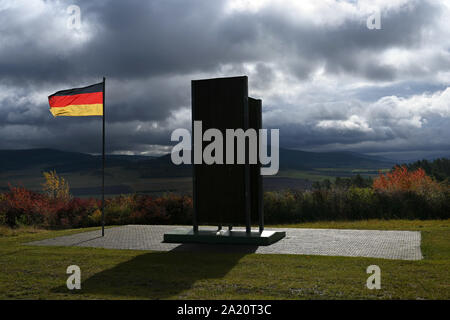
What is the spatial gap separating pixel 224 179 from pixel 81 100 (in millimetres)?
5006

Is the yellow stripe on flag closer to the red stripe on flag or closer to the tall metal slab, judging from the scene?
the red stripe on flag

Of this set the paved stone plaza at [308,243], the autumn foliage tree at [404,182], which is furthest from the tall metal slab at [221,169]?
the autumn foliage tree at [404,182]

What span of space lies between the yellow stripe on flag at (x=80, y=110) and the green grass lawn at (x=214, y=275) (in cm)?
431

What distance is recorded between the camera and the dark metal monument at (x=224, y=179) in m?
10.0

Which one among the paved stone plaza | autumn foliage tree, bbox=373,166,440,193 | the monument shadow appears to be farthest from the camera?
autumn foliage tree, bbox=373,166,440,193

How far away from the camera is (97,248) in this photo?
31.6 ft

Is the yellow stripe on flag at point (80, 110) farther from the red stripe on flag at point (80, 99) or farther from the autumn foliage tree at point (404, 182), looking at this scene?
the autumn foliage tree at point (404, 182)

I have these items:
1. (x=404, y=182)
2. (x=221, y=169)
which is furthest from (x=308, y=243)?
(x=404, y=182)

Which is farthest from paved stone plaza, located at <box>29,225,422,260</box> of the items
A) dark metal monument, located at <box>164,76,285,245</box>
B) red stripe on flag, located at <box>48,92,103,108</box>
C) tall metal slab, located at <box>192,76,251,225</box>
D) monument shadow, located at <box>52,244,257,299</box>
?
red stripe on flag, located at <box>48,92,103,108</box>

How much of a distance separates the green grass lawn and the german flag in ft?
14.3

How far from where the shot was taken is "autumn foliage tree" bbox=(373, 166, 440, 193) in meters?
16.3
